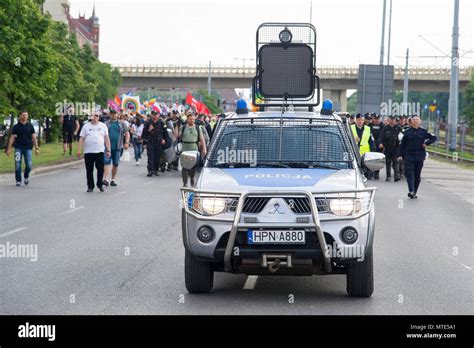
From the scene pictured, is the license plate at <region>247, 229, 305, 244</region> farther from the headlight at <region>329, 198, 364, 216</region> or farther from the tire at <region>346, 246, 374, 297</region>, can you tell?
the tire at <region>346, 246, 374, 297</region>

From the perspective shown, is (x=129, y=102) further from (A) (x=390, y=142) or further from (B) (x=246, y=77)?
(B) (x=246, y=77)

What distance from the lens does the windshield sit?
1082 cm

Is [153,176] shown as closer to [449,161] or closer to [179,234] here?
[179,234]

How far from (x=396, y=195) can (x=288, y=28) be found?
9323mm

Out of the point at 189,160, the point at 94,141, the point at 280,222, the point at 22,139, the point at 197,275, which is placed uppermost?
the point at 189,160

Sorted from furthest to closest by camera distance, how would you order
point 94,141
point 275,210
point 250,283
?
point 94,141 → point 250,283 → point 275,210

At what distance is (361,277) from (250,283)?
1.53 meters

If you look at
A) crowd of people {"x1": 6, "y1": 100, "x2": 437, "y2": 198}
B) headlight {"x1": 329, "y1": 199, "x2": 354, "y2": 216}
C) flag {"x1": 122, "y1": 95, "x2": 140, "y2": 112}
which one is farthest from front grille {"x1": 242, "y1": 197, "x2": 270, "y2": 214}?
flag {"x1": 122, "y1": 95, "x2": 140, "y2": 112}

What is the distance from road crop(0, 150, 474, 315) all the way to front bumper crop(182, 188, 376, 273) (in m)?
0.46

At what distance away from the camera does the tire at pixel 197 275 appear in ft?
33.3

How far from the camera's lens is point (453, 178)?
36.3m

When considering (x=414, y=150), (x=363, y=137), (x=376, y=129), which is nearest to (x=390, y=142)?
(x=376, y=129)

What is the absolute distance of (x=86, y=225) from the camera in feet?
56.0
